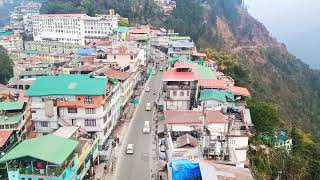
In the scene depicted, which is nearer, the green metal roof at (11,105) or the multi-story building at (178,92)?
the green metal roof at (11,105)

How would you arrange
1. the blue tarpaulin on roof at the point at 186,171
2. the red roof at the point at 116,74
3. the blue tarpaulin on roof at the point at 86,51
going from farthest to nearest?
the blue tarpaulin on roof at the point at 86,51 → the red roof at the point at 116,74 → the blue tarpaulin on roof at the point at 186,171

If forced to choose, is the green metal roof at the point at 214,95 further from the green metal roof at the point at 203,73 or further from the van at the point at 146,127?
the van at the point at 146,127

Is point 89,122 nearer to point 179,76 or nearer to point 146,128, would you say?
point 146,128

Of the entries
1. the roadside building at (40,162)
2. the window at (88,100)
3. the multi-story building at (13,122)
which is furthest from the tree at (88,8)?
the roadside building at (40,162)

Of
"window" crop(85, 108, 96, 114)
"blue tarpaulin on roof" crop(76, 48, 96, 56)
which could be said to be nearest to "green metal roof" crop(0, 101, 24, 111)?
"window" crop(85, 108, 96, 114)

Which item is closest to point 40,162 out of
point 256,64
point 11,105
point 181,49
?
point 11,105

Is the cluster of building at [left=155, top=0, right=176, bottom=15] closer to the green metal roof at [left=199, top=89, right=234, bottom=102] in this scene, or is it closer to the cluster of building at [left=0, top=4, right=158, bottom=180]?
the cluster of building at [left=0, top=4, right=158, bottom=180]

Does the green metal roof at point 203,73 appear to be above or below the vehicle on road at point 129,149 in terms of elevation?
above
